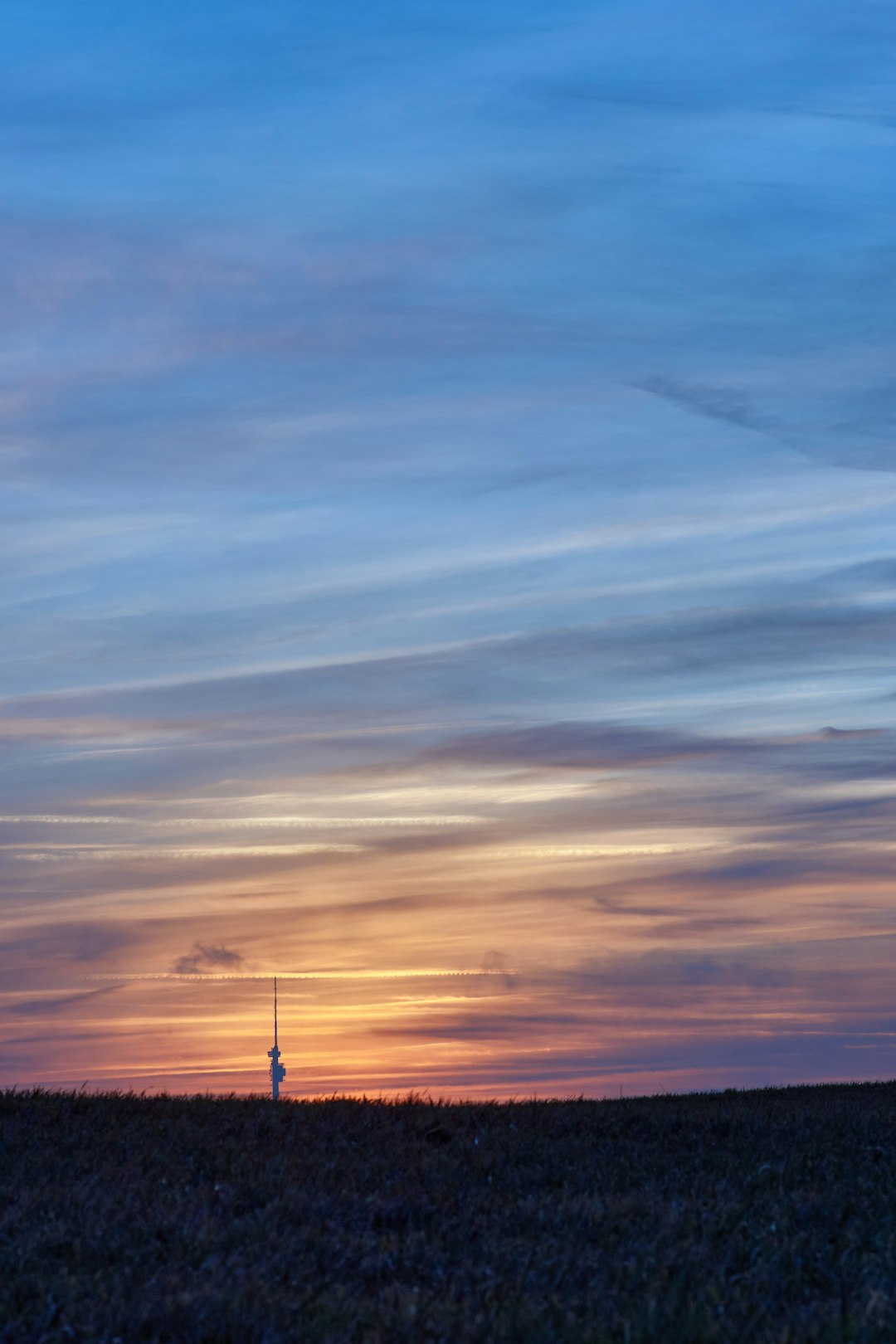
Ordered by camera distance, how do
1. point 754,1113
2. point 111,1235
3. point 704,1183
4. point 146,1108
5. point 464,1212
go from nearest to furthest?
1. point 111,1235
2. point 464,1212
3. point 704,1183
4. point 146,1108
5. point 754,1113

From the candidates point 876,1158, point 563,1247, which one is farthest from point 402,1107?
point 563,1247

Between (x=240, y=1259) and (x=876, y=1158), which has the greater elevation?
(x=240, y=1259)

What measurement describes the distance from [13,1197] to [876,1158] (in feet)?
33.8

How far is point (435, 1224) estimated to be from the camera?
1342 centimetres

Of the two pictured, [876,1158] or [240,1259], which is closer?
[240,1259]

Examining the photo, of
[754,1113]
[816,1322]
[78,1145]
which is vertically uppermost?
[816,1322]

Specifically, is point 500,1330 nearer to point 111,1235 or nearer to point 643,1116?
point 111,1235

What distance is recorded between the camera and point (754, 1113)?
2116cm

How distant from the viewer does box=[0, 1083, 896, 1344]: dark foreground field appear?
1037 cm

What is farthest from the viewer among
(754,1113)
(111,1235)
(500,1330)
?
(754,1113)

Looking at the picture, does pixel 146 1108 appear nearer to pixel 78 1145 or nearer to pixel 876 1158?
pixel 78 1145

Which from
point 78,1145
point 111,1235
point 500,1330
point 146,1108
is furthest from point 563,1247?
point 146,1108

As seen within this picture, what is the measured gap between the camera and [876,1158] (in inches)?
692

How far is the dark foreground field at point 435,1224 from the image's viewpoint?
10.4 meters
